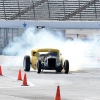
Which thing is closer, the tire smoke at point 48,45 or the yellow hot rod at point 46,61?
the yellow hot rod at point 46,61

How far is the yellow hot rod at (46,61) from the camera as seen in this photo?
28.3 meters

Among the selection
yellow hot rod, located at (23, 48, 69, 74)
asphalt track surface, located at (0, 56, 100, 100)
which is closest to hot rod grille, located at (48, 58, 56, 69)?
yellow hot rod, located at (23, 48, 69, 74)

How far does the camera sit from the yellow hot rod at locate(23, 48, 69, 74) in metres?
28.3

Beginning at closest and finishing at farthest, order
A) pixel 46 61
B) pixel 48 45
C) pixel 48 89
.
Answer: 1. pixel 48 89
2. pixel 46 61
3. pixel 48 45

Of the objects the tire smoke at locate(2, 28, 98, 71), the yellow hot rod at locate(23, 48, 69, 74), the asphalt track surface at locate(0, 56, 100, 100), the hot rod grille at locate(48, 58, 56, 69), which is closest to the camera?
the asphalt track surface at locate(0, 56, 100, 100)

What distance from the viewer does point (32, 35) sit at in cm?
4856

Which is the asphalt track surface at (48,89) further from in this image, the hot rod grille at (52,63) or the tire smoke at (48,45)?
the tire smoke at (48,45)

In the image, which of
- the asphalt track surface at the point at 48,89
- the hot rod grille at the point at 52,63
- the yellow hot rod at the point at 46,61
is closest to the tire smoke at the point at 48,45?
the yellow hot rod at the point at 46,61

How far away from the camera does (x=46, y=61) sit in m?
28.5

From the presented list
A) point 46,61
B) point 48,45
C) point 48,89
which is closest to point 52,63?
point 46,61

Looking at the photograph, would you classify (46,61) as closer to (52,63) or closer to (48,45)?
(52,63)

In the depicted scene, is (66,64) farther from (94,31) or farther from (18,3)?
(18,3)

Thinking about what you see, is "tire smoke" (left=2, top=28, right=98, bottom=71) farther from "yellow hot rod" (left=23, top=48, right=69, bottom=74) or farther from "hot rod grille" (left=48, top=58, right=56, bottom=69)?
"hot rod grille" (left=48, top=58, right=56, bottom=69)

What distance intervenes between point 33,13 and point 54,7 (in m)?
2.24
